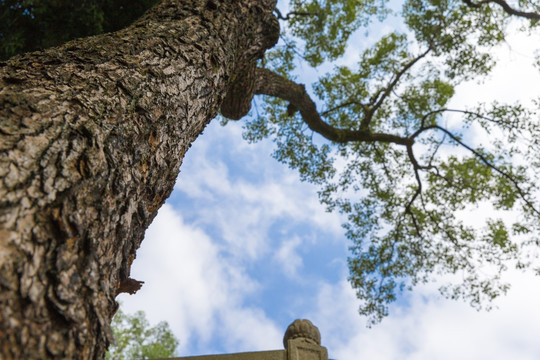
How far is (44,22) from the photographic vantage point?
5.17 metres

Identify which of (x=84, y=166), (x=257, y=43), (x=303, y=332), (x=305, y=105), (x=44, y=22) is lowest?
(x=84, y=166)

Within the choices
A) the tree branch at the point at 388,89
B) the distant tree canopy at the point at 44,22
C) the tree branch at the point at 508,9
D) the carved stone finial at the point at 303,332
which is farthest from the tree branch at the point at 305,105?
the carved stone finial at the point at 303,332

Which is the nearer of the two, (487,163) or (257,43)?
(257,43)

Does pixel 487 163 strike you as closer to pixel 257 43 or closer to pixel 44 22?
pixel 257 43

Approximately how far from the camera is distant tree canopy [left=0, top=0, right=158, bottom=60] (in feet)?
16.0

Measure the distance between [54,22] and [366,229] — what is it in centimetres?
722

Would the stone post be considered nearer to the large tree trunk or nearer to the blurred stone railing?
the blurred stone railing

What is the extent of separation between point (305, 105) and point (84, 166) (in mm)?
6240

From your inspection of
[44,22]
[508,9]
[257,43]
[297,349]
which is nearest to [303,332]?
[297,349]

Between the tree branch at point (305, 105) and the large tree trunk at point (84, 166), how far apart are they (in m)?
3.83

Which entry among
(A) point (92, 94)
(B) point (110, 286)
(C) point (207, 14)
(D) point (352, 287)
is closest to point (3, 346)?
(B) point (110, 286)

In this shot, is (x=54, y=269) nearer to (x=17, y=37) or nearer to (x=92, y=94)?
(x=92, y=94)

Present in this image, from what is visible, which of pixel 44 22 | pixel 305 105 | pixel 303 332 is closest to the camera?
pixel 303 332

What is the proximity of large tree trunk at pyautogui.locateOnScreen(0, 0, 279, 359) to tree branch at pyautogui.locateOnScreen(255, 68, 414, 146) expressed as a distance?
3830mm
